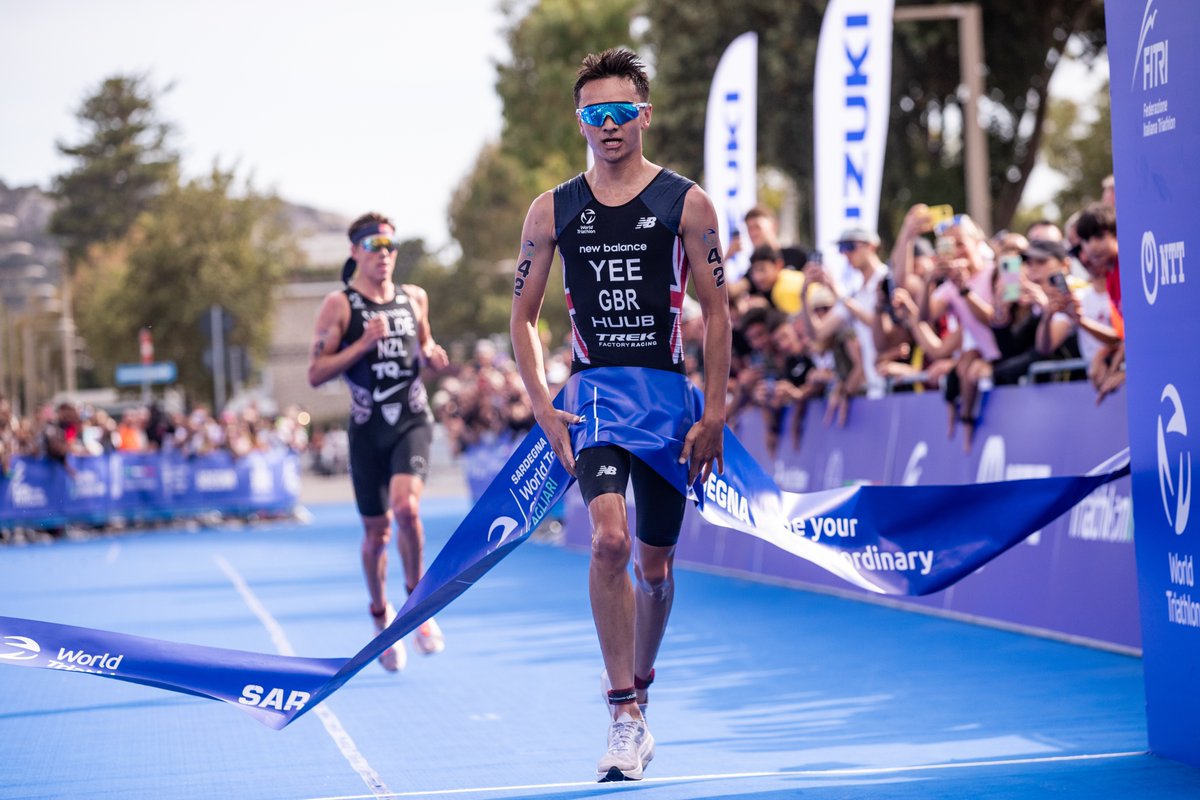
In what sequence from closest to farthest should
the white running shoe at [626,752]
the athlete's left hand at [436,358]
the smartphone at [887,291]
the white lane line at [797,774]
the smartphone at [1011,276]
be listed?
1. the white running shoe at [626,752]
2. the white lane line at [797,774]
3. the athlete's left hand at [436,358]
4. the smartphone at [1011,276]
5. the smartphone at [887,291]

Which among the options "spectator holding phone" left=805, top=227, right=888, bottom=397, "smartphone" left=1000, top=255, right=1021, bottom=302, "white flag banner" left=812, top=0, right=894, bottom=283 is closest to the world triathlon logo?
"smartphone" left=1000, top=255, right=1021, bottom=302

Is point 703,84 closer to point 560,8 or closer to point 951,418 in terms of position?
point 560,8

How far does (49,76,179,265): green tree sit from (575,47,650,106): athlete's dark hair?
325 ft

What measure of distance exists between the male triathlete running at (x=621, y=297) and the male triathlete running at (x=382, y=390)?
11.5ft

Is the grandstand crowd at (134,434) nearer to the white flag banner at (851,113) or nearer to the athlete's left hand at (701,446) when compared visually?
the white flag banner at (851,113)

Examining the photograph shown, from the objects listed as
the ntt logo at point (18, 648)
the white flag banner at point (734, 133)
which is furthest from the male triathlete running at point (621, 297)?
the white flag banner at point (734, 133)

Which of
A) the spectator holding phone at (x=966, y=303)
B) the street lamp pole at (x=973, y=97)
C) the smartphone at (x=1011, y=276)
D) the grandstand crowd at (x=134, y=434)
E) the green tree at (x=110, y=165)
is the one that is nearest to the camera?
the smartphone at (x=1011, y=276)

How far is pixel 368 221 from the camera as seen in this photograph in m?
9.91

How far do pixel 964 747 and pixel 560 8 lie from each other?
45622mm

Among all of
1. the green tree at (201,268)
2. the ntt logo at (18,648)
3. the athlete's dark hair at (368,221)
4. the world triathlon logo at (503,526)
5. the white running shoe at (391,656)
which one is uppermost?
the green tree at (201,268)

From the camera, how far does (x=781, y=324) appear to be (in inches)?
540

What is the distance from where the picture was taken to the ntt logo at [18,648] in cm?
633

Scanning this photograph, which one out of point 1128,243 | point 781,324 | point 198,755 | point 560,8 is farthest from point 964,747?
point 560,8

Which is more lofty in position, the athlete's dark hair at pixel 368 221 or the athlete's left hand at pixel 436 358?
the athlete's dark hair at pixel 368 221
